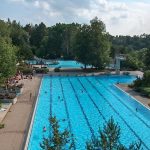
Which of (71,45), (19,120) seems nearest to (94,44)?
(71,45)

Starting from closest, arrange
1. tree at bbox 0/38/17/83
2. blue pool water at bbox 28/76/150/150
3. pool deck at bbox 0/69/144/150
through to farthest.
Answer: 1. pool deck at bbox 0/69/144/150
2. blue pool water at bbox 28/76/150/150
3. tree at bbox 0/38/17/83

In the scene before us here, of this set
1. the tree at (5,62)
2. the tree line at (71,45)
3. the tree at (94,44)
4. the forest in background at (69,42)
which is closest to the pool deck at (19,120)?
the tree at (5,62)

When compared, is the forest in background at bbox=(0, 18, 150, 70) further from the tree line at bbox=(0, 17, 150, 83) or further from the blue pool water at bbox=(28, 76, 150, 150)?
the blue pool water at bbox=(28, 76, 150, 150)

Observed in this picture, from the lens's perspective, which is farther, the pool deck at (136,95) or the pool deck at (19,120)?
the pool deck at (136,95)

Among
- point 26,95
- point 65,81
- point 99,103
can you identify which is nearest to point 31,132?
point 99,103

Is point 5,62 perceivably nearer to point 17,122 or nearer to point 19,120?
point 19,120

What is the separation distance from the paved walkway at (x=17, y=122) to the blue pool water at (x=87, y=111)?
23.7 inches

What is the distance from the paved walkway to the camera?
20561 mm

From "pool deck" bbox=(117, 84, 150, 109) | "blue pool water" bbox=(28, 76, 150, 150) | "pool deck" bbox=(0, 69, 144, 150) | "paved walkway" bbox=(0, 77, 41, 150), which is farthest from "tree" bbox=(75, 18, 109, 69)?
"paved walkway" bbox=(0, 77, 41, 150)

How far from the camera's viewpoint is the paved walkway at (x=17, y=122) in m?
20.6

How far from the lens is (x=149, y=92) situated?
117ft

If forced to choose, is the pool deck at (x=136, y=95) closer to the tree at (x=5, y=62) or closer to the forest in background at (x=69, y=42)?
the forest in background at (x=69, y=42)

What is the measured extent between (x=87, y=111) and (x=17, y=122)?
6313mm

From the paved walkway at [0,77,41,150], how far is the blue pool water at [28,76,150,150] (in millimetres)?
601
